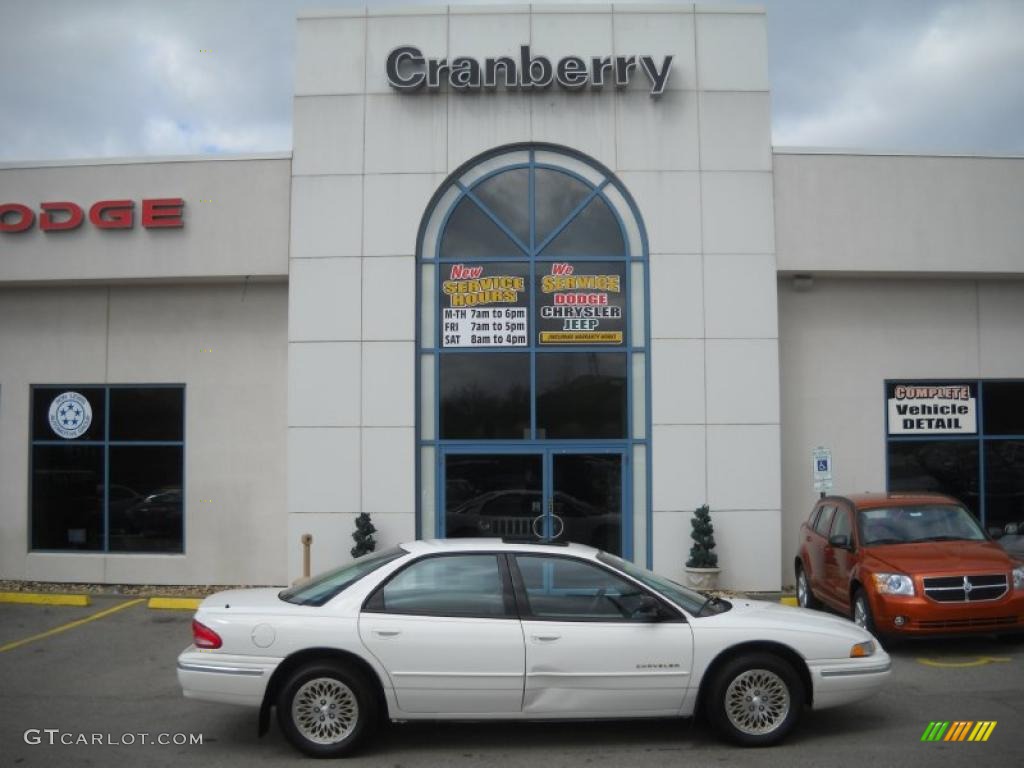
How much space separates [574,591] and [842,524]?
5794mm

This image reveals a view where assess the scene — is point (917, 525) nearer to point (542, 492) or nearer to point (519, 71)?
point (542, 492)

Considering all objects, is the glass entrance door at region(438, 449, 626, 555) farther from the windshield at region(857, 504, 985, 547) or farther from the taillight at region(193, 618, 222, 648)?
the taillight at region(193, 618, 222, 648)

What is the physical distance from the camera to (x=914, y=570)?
950 cm

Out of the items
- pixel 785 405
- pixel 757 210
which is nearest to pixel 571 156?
pixel 757 210

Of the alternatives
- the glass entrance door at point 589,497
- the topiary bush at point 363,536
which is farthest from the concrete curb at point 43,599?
the glass entrance door at point 589,497

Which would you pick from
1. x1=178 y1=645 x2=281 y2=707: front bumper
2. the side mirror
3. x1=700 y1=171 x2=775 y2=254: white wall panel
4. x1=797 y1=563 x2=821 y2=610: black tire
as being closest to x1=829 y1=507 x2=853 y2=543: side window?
x1=797 y1=563 x2=821 y2=610: black tire

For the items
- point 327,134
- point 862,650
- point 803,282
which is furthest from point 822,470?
point 327,134

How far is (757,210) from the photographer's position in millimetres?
14195

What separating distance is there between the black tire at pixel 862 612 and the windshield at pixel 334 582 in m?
5.30

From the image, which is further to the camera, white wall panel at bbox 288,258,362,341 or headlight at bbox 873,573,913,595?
white wall panel at bbox 288,258,362,341

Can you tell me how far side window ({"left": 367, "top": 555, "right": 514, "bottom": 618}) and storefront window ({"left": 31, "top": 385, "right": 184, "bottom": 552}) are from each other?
962 cm

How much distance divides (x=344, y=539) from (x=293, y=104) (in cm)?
672

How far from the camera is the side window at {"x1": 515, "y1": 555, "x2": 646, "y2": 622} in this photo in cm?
657

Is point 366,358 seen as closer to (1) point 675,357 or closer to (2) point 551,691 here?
(1) point 675,357
